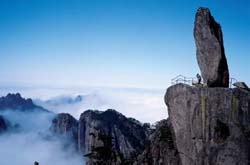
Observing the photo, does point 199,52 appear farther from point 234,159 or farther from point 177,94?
point 234,159

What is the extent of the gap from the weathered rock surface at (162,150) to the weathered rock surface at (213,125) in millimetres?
3242

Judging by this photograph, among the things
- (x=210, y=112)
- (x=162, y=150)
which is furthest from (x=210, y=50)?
(x=162, y=150)

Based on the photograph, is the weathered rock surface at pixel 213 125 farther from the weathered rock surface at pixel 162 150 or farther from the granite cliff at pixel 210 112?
the weathered rock surface at pixel 162 150

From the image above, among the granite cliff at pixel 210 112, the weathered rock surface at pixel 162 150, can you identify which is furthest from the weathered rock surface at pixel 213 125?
the weathered rock surface at pixel 162 150

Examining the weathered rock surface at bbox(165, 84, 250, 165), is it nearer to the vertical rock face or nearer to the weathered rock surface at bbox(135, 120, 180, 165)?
the vertical rock face

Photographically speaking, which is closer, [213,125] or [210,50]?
[213,125]

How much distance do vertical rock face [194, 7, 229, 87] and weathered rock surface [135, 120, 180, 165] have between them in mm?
12530

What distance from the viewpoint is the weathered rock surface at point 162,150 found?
61531 mm

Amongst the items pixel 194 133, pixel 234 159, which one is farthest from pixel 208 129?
pixel 234 159

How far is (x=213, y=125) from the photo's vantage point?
5453 cm

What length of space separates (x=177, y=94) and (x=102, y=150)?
752 inches

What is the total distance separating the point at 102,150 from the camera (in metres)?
67.3

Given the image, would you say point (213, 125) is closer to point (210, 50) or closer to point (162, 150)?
point (210, 50)

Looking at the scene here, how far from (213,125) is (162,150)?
13767 millimetres
